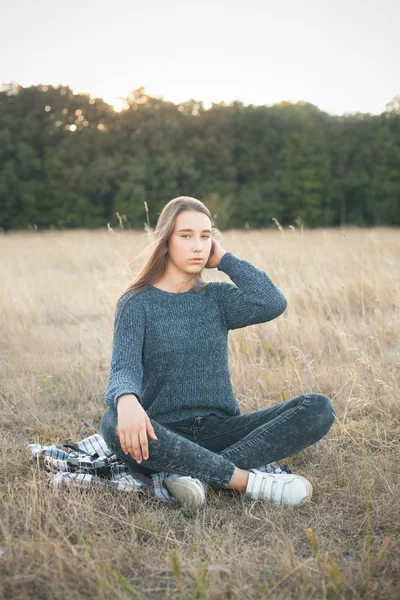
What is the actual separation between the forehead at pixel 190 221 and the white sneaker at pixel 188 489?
1031 millimetres

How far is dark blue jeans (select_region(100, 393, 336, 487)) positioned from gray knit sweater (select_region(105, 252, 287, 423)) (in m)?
0.08

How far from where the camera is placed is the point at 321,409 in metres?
2.15

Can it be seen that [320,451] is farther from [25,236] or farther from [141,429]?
[25,236]

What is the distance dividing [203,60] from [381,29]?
7613 millimetres

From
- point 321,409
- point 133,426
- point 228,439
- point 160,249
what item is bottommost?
point 228,439

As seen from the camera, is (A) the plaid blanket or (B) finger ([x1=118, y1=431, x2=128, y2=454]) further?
(A) the plaid blanket

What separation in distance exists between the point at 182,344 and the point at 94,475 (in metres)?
0.65

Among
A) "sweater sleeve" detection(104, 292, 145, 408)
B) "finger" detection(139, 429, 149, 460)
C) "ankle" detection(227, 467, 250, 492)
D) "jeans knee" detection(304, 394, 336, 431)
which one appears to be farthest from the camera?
"jeans knee" detection(304, 394, 336, 431)

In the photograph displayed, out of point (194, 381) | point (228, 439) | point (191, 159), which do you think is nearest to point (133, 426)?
point (194, 381)

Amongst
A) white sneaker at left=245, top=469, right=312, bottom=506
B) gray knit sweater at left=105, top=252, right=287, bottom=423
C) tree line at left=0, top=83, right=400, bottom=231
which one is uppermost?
tree line at left=0, top=83, right=400, bottom=231

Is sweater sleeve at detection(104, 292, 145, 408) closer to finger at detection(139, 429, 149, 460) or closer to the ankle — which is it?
finger at detection(139, 429, 149, 460)

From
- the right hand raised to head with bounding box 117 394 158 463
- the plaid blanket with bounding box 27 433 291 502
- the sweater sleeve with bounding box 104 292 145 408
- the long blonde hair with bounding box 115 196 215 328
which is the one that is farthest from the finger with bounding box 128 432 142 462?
the long blonde hair with bounding box 115 196 215 328

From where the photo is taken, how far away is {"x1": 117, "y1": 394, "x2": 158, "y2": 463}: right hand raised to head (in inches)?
71.5

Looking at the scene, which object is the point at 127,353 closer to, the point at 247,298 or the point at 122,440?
the point at 122,440
